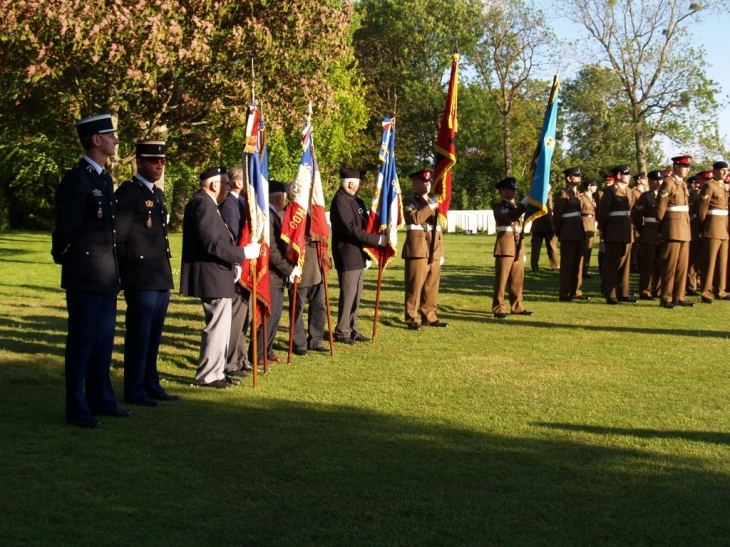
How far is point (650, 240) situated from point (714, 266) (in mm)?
1191

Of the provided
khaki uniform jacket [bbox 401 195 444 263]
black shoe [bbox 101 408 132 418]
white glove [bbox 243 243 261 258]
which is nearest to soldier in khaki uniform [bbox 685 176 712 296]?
khaki uniform jacket [bbox 401 195 444 263]

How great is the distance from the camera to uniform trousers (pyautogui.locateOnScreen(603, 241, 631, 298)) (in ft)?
53.9

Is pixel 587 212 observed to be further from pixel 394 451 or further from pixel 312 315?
pixel 394 451

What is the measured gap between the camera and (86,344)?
23.5 ft

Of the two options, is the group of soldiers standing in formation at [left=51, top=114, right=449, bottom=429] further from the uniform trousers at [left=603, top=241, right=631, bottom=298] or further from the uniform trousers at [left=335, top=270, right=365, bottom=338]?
the uniform trousers at [left=603, top=241, right=631, bottom=298]

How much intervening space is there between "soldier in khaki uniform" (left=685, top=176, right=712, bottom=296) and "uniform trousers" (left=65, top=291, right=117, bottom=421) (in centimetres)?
1182

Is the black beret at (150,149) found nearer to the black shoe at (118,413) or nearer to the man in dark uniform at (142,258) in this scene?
the man in dark uniform at (142,258)

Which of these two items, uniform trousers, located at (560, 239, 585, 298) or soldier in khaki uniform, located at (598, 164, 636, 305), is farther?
uniform trousers, located at (560, 239, 585, 298)

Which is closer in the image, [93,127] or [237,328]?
[93,127]

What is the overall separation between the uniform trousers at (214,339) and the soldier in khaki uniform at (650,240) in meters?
9.91

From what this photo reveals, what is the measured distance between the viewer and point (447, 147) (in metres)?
12.8

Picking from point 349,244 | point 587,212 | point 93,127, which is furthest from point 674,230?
point 93,127

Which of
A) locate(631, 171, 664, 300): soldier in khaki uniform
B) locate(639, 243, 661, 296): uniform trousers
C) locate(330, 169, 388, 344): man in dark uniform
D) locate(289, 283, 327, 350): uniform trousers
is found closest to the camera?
locate(289, 283, 327, 350): uniform trousers

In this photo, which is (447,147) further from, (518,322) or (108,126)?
(108,126)
